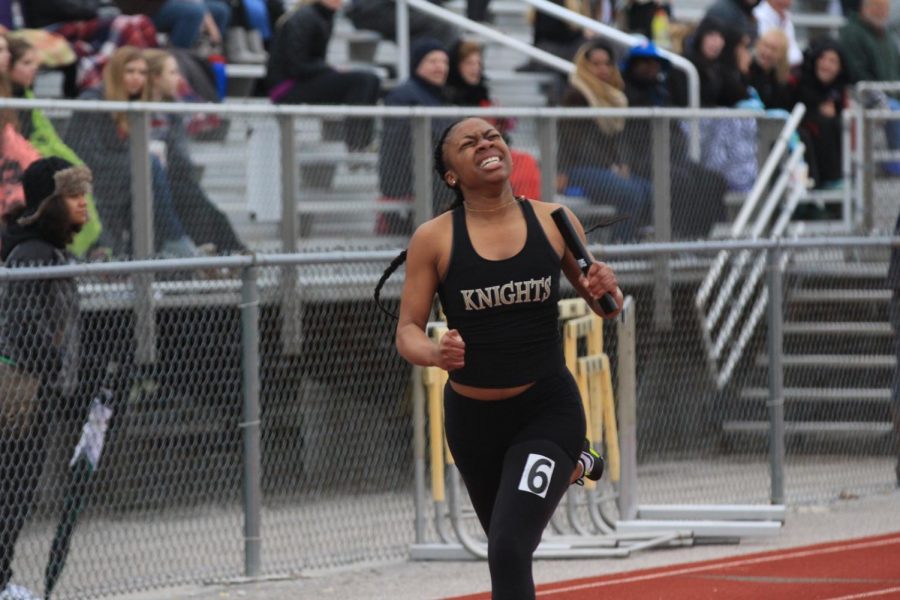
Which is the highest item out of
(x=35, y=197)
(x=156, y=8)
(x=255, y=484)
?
(x=156, y=8)

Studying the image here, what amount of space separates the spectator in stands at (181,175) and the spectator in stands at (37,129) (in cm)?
56

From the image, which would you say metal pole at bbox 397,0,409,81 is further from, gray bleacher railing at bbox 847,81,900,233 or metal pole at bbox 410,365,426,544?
metal pole at bbox 410,365,426,544

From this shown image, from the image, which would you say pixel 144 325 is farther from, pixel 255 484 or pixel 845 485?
pixel 845 485

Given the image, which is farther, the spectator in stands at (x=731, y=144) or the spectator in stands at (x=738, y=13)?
the spectator in stands at (x=738, y=13)

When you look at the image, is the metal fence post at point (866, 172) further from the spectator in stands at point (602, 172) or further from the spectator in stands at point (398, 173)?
the spectator in stands at point (398, 173)

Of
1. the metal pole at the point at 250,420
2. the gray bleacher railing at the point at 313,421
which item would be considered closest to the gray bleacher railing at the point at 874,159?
the gray bleacher railing at the point at 313,421

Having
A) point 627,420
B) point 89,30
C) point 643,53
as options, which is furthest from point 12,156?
point 643,53

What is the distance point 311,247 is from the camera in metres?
11.5

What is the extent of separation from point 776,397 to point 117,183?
4.06 m

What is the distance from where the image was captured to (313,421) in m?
10.3

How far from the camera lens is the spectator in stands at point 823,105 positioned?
50.9 feet

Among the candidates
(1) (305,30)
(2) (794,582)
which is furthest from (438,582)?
(1) (305,30)

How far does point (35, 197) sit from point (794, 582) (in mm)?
4025

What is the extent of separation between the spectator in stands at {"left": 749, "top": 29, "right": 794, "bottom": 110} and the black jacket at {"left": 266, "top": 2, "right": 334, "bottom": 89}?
4.46m
